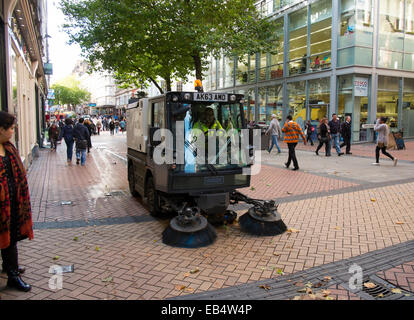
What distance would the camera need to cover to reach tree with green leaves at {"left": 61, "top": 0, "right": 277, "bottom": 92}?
1599cm

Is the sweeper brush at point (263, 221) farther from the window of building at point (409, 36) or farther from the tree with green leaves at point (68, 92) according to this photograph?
the tree with green leaves at point (68, 92)

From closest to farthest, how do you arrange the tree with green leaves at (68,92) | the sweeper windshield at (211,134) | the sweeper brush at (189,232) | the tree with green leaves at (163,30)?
the sweeper brush at (189,232) → the sweeper windshield at (211,134) → the tree with green leaves at (163,30) → the tree with green leaves at (68,92)

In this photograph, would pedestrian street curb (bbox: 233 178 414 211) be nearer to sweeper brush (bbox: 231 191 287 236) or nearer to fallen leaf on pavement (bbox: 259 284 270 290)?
sweeper brush (bbox: 231 191 287 236)

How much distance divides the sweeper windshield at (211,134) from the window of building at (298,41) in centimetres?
1927

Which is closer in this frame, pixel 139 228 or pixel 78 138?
pixel 139 228

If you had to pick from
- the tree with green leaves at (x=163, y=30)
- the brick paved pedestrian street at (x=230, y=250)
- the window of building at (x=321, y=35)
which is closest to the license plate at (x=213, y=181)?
the brick paved pedestrian street at (x=230, y=250)

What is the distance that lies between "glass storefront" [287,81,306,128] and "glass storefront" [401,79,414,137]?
628 cm

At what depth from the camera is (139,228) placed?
5777mm

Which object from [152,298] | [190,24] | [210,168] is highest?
[190,24]

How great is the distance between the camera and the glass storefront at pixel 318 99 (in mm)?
21422

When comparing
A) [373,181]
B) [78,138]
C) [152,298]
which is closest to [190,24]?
[78,138]

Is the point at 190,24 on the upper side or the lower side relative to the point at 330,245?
upper
